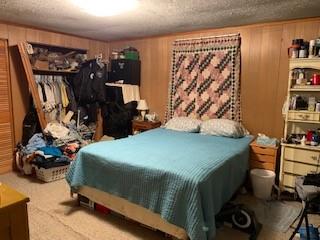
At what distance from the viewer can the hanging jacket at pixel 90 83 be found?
13.7 feet

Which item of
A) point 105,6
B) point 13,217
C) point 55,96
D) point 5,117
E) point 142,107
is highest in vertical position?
point 105,6

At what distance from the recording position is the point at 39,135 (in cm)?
361

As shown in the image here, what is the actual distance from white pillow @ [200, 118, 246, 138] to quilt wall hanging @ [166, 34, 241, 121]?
232 mm

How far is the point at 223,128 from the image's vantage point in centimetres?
332

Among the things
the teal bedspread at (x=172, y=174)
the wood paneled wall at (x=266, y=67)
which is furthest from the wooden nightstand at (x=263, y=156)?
the wood paneled wall at (x=266, y=67)

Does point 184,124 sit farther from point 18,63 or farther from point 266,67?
point 18,63

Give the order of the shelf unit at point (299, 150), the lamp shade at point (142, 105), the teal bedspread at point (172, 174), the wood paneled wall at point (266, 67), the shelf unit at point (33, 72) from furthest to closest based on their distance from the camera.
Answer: the lamp shade at point (142, 105)
the shelf unit at point (33, 72)
the wood paneled wall at point (266, 67)
the shelf unit at point (299, 150)
the teal bedspread at point (172, 174)

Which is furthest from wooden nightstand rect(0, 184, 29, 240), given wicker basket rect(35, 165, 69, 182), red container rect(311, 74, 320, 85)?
red container rect(311, 74, 320, 85)

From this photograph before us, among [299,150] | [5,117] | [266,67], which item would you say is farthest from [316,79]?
[5,117]

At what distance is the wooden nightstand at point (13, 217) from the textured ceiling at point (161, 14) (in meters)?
2.18

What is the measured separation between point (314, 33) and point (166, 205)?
276 centimetres

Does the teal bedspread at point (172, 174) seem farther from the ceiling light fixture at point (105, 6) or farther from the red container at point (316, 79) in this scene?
the ceiling light fixture at point (105, 6)

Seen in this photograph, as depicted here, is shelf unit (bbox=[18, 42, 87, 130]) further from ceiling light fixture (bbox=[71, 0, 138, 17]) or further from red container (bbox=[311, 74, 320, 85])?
red container (bbox=[311, 74, 320, 85])

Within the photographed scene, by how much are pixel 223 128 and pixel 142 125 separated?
1475 mm
